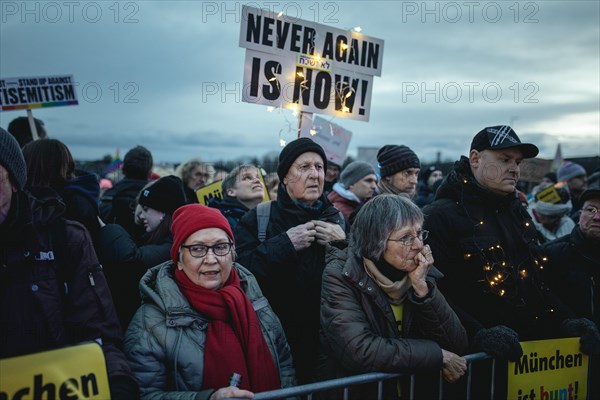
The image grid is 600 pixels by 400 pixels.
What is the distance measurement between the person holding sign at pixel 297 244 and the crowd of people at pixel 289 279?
0.01 meters

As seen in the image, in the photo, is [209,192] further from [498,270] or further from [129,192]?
[498,270]

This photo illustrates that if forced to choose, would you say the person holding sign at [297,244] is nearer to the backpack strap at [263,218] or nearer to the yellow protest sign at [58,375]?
the backpack strap at [263,218]

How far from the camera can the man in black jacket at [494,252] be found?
10.7ft

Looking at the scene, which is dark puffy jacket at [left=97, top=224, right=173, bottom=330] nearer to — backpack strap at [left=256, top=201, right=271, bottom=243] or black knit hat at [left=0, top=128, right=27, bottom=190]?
backpack strap at [left=256, top=201, right=271, bottom=243]

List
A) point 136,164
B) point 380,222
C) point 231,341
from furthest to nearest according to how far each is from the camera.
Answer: point 136,164 → point 380,222 → point 231,341

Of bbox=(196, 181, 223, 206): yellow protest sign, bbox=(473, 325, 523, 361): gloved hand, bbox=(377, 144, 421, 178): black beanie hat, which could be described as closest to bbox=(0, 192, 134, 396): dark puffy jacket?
bbox=(473, 325, 523, 361): gloved hand

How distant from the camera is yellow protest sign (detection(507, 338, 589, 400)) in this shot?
9.75 ft

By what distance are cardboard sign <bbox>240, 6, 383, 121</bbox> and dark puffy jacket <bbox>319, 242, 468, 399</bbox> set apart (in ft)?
7.82

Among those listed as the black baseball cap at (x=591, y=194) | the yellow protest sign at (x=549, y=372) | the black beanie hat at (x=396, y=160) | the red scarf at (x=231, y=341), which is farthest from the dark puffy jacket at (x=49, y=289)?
the black baseball cap at (x=591, y=194)

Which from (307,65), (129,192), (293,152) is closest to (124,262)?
(293,152)

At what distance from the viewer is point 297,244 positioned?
313 cm

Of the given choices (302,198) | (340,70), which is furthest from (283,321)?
(340,70)

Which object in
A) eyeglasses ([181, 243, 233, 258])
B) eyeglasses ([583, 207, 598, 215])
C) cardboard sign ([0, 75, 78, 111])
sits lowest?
eyeglasses ([181, 243, 233, 258])

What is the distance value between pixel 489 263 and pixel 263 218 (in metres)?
1.66
